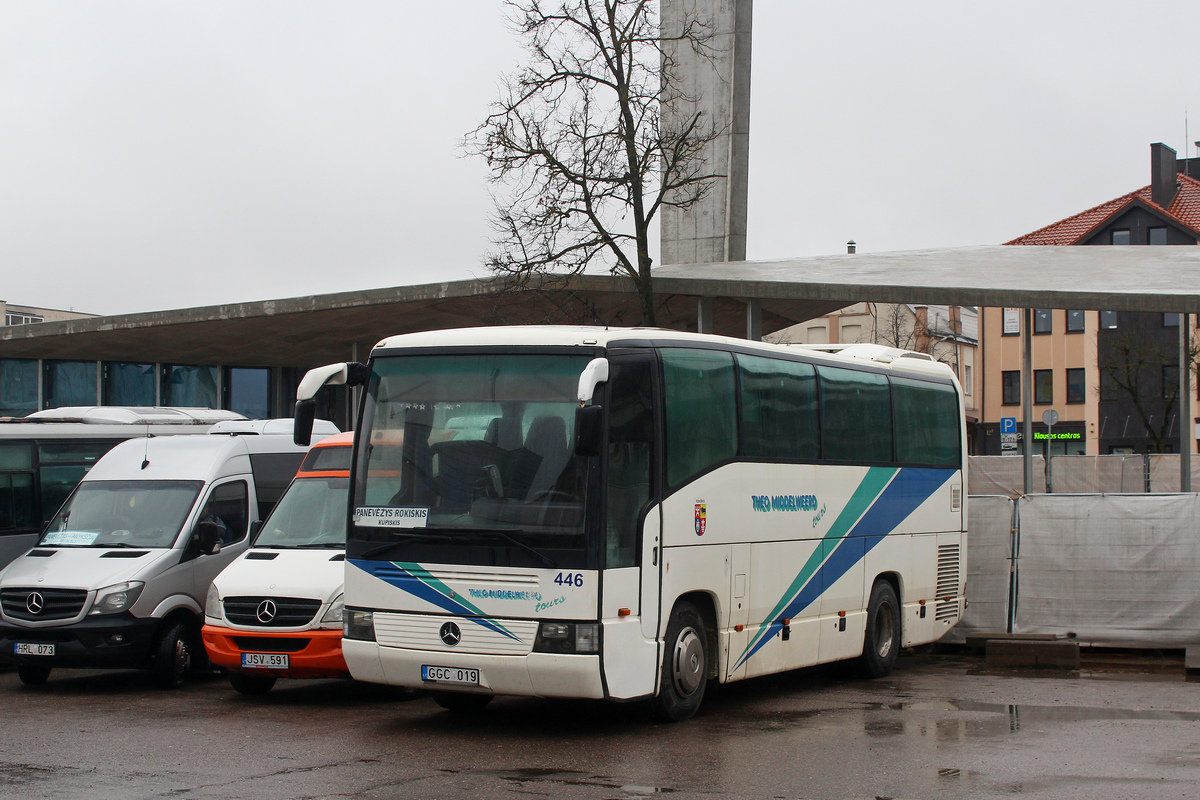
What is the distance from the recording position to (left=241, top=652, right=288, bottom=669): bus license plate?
39.1 ft

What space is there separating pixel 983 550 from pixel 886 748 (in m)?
8.45

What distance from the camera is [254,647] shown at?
1208 cm

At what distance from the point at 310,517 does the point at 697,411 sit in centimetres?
452

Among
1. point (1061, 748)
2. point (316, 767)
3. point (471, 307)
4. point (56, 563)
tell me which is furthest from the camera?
point (471, 307)

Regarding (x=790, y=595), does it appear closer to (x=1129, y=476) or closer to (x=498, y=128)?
(x=498, y=128)

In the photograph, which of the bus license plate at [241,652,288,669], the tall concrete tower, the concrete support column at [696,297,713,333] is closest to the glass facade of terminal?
the tall concrete tower

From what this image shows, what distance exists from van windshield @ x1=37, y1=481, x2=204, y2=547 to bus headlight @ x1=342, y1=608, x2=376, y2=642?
4313 mm

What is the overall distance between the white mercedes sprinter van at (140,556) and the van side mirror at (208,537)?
0.04 feet

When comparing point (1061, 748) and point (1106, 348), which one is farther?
point (1106, 348)

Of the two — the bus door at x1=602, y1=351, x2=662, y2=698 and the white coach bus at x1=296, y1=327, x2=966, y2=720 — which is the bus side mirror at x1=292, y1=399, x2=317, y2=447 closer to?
the white coach bus at x1=296, y1=327, x2=966, y2=720

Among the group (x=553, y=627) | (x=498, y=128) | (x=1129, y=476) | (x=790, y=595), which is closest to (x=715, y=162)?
(x=498, y=128)

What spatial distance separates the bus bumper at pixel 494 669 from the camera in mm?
9594

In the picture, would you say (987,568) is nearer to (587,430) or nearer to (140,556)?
(587,430)

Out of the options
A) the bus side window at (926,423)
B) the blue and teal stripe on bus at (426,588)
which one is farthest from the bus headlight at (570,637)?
the bus side window at (926,423)
